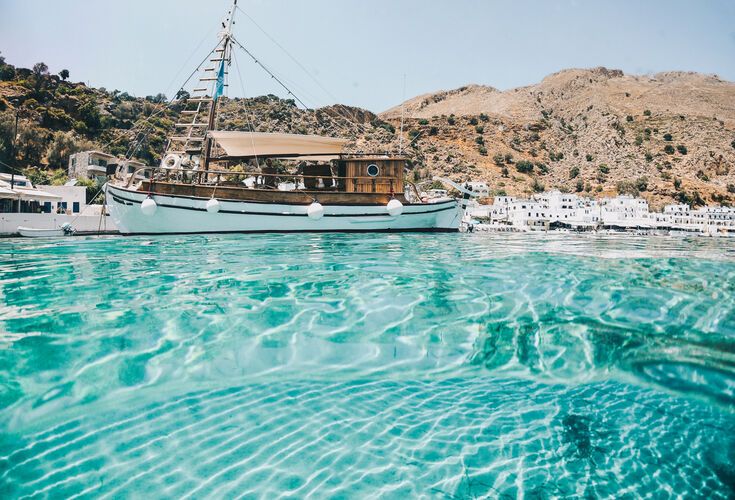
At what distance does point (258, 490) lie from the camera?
2.55 meters

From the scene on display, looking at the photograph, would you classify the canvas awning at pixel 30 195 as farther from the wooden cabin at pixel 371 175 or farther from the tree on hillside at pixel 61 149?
the tree on hillside at pixel 61 149

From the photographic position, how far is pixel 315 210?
693 inches

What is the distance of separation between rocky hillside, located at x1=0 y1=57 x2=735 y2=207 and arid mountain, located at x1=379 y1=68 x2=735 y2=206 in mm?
274

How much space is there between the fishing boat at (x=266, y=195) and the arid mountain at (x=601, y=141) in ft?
216

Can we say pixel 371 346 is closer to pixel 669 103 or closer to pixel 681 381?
pixel 681 381

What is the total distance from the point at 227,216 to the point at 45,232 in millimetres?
9085

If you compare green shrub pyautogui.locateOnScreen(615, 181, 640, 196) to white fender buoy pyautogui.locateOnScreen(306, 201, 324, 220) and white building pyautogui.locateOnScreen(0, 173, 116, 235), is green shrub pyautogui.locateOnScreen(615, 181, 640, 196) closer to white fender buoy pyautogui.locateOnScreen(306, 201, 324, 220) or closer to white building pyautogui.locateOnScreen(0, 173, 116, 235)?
white fender buoy pyautogui.locateOnScreen(306, 201, 324, 220)

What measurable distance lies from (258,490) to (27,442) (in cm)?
167

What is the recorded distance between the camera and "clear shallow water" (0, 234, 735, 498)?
2.75 metres

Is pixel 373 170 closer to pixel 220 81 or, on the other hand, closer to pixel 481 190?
pixel 220 81

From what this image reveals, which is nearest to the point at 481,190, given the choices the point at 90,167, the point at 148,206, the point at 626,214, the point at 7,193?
the point at 626,214

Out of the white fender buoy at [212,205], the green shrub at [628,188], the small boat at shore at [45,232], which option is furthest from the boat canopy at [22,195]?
the green shrub at [628,188]

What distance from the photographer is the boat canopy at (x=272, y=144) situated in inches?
717

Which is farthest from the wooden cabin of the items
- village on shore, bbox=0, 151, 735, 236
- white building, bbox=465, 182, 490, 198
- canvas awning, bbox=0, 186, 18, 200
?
white building, bbox=465, 182, 490, 198
